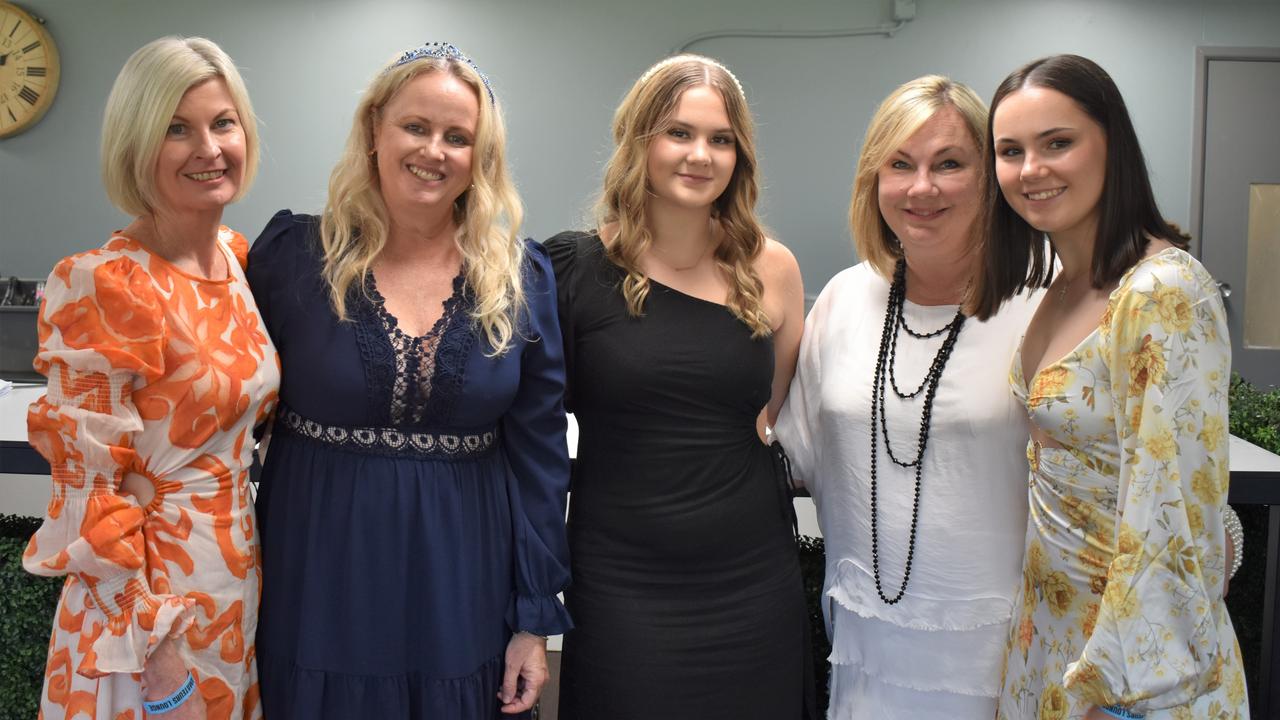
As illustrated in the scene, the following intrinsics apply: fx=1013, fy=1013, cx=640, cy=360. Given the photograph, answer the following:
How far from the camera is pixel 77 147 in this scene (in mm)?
5320

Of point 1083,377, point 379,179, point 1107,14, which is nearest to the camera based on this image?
point 1083,377

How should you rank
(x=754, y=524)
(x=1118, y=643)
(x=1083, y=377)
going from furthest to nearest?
(x=754, y=524) → (x=1083, y=377) → (x=1118, y=643)

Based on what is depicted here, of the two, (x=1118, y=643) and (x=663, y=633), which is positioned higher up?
(x=1118, y=643)

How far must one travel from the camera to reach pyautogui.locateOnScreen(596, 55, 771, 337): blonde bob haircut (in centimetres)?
180

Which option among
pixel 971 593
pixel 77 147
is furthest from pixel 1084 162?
pixel 77 147

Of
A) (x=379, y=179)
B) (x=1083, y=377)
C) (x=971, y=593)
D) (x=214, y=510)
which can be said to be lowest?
(x=971, y=593)

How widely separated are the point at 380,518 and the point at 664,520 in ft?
1.61

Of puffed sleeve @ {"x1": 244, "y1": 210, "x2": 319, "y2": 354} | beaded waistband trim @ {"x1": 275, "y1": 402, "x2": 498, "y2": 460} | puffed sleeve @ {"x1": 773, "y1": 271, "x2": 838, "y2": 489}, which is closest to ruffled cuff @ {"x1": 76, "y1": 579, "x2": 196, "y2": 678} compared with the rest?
beaded waistband trim @ {"x1": 275, "y1": 402, "x2": 498, "y2": 460}

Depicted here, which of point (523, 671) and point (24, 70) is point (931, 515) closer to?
point (523, 671)

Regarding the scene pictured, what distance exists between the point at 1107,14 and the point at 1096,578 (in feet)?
14.7

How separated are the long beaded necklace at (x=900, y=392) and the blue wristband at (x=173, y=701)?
3.74 feet

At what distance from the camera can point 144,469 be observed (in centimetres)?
148

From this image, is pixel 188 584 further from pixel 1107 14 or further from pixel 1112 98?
pixel 1107 14

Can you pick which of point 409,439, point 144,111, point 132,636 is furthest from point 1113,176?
point 132,636
